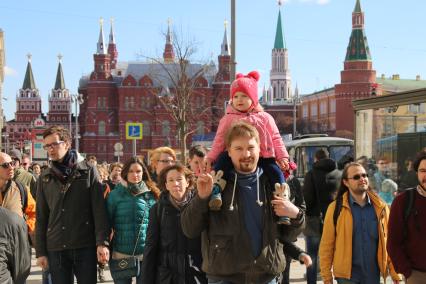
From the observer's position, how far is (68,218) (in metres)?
6.43

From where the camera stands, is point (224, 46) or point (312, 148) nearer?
point (312, 148)

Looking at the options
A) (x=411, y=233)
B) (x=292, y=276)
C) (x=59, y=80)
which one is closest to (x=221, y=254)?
(x=411, y=233)

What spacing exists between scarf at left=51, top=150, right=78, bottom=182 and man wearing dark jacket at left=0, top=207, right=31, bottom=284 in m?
1.25

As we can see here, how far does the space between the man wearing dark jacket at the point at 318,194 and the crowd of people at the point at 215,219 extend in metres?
2.41

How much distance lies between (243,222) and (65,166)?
2.83 m

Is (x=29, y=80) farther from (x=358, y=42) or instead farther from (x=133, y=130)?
(x=133, y=130)

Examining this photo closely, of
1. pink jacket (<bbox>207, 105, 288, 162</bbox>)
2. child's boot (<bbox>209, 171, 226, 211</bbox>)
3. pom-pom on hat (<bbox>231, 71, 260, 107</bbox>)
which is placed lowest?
child's boot (<bbox>209, 171, 226, 211</bbox>)

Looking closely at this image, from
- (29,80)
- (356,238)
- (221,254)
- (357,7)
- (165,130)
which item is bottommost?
(356,238)

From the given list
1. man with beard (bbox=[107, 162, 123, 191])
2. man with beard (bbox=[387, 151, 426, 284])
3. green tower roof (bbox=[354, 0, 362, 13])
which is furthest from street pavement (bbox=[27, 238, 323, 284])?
green tower roof (bbox=[354, 0, 362, 13])

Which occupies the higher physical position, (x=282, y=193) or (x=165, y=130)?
(x=165, y=130)

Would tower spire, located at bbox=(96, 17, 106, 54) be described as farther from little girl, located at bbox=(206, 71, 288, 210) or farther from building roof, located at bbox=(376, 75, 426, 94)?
little girl, located at bbox=(206, 71, 288, 210)

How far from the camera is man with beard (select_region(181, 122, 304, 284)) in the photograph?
4.00 m

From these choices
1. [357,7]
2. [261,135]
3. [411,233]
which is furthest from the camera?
[357,7]

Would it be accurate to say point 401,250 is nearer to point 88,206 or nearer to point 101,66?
point 88,206
